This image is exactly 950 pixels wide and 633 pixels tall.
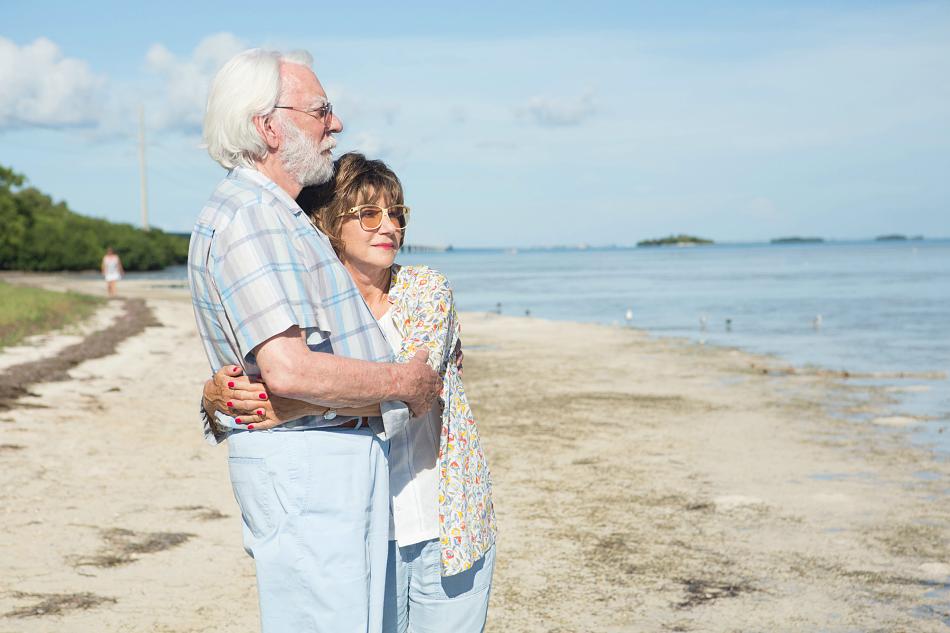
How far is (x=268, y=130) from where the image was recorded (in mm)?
2566

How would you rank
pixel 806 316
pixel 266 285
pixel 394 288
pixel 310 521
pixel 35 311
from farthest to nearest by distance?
pixel 806 316, pixel 35 311, pixel 394 288, pixel 310 521, pixel 266 285

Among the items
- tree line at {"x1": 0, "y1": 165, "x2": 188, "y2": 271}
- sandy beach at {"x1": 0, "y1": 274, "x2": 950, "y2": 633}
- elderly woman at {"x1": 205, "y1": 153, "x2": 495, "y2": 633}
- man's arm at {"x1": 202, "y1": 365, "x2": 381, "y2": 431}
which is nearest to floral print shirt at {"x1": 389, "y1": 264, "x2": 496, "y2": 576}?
elderly woman at {"x1": 205, "y1": 153, "x2": 495, "y2": 633}

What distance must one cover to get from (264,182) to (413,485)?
0.96m

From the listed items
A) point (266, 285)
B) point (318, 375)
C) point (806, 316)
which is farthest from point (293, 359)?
point (806, 316)

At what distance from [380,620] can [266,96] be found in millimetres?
1443

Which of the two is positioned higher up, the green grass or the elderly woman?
the elderly woman

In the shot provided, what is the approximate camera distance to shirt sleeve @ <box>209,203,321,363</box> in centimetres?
233

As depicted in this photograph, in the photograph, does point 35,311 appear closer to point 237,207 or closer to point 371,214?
point 371,214

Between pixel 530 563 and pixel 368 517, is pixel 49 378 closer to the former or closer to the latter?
pixel 530 563

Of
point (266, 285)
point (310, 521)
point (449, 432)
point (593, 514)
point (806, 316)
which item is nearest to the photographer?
point (266, 285)

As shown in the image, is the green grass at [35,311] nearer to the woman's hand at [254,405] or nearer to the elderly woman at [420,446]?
the elderly woman at [420,446]

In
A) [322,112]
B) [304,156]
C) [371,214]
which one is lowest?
[371,214]

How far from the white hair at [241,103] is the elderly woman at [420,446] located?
35 cm

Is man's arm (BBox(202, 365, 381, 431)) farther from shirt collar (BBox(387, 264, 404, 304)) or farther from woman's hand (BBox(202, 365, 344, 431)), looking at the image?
shirt collar (BBox(387, 264, 404, 304))
